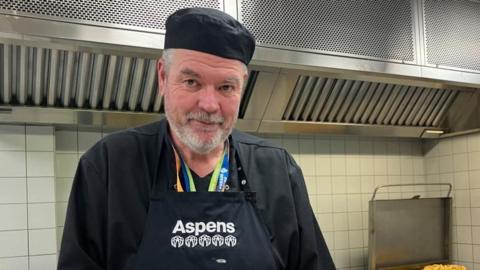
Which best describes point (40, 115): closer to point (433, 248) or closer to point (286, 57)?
point (286, 57)

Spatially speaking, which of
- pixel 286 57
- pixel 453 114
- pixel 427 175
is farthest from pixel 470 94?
pixel 286 57

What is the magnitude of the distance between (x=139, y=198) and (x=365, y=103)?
189cm

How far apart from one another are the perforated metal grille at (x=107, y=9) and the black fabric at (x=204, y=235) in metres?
0.97

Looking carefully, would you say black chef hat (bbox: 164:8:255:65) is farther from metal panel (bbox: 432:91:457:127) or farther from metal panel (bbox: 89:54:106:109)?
metal panel (bbox: 432:91:457:127)

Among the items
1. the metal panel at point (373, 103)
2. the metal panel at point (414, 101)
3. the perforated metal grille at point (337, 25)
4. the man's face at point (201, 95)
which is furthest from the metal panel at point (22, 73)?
the metal panel at point (414, 101)

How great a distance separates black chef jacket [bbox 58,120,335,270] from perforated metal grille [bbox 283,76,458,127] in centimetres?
122

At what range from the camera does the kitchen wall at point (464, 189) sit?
2.84 meters

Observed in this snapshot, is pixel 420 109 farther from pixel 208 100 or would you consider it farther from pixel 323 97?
pixel 208 100

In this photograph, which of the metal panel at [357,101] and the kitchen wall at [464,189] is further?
the kitchen wall at [464,189]

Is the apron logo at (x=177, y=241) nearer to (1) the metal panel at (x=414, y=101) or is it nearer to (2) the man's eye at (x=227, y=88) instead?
(2) the man's eye at (x=227, y=88)

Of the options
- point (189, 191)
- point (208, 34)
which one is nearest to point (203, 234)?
point (189, 191)

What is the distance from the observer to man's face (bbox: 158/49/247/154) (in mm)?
1008

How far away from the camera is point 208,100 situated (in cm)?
100

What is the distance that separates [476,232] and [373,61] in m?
1.34
